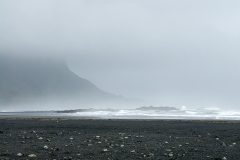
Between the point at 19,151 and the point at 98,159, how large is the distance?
3.86 metres

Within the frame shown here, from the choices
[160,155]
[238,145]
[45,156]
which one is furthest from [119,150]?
[238,145]

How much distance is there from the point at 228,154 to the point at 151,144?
4.83 meters

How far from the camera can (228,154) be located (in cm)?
1805

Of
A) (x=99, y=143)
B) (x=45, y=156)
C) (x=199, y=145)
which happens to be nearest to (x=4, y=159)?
(x=45, y=156)

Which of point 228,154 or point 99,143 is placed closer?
point 228,154

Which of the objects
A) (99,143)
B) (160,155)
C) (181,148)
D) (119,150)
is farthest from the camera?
(99,143)

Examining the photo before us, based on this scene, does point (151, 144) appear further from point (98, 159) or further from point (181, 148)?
point (98, 159)

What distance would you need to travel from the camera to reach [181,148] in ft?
65.4

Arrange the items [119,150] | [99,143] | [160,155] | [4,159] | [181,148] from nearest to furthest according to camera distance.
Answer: [4,159] < [160,155] < [119,150] < [181,148] < [99,143]

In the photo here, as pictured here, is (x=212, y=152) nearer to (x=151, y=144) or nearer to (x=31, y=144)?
(x=151, y=144)

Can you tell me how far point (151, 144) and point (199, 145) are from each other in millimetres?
2381

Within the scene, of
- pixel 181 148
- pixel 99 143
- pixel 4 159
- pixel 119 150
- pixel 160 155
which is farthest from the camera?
pixel 99 143

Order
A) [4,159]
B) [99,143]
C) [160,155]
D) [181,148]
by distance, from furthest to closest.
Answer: [99,143] < [181,148] < [160,155] < [4,159]

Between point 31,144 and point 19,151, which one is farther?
point 31,144
